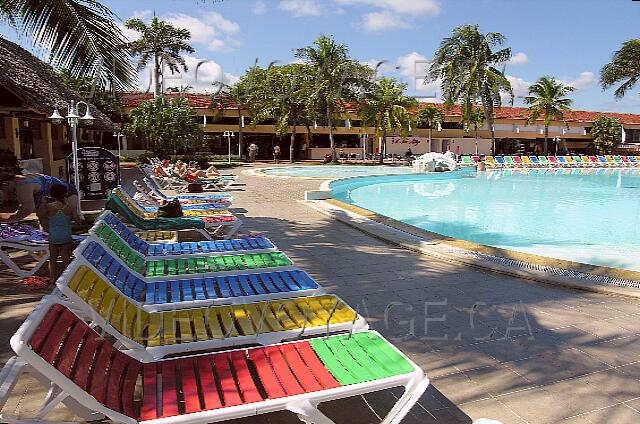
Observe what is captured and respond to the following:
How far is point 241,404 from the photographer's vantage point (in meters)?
2.54

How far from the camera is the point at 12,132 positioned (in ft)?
44.9

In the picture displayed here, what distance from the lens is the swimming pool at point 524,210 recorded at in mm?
10352

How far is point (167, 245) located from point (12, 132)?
411 inches

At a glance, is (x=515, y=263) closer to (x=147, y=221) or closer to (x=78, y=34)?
(x=147, y=221)

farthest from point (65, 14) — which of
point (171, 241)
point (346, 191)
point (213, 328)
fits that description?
point (346, 191)

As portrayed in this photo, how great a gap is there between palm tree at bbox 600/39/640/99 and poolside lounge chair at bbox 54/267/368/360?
34998mm

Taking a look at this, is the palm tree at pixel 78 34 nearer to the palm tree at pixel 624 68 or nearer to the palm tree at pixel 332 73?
the palm tree at pixel 332 73

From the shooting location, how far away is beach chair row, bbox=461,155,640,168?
33500mm

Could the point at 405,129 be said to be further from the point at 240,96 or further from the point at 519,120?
the point at 519,120

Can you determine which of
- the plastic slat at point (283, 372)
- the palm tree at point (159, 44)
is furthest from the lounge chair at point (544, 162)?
the plastic slat at point (283, 372)

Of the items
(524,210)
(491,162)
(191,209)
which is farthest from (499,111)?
(191,209)

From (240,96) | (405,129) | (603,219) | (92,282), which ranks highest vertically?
(240,96)

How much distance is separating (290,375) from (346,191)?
60.4ft

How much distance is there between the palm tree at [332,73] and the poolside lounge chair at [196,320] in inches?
1172
